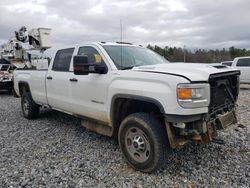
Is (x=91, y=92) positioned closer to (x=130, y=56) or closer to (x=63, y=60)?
(x=130, y=56)

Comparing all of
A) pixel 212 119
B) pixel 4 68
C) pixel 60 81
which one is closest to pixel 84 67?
pixel 60 81

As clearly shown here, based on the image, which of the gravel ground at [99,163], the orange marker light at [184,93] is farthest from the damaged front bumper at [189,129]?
the gravel ground at [99,163]

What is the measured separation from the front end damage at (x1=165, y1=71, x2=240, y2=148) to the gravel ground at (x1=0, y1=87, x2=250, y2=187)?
14.9 inches

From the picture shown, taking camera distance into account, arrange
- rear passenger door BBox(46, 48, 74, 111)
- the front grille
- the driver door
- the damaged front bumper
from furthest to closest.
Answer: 1. rear passenger door BBox(46, 48, 74, 111)
2. the driver door
3. the front grille
4. the damaged front bumper

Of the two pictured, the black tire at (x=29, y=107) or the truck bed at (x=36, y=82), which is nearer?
the truck bed at (x=36, y=82)

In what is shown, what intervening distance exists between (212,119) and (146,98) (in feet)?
3.21

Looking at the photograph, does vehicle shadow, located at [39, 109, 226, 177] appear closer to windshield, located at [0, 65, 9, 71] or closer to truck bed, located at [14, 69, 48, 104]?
truck bed, located at [14, 69, 48, 104]

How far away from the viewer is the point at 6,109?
31.3 feet

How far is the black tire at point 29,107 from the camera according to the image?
7.43 metres

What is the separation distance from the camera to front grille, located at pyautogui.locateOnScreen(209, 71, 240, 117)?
3.83 metres

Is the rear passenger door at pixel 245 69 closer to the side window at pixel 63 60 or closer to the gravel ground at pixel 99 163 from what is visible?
the gravel ground at pixel 99 163

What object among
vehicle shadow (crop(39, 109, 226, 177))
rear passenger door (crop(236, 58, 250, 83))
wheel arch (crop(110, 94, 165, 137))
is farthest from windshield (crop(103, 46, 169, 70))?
rear passenger door (crop(236, 58, 250, 83))

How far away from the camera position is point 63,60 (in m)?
5.95

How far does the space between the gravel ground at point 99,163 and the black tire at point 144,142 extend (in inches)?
6.7
